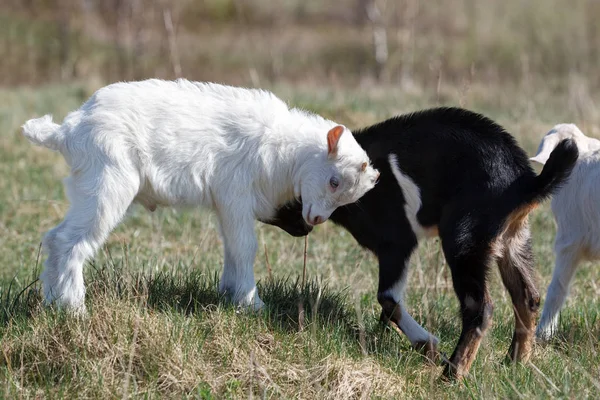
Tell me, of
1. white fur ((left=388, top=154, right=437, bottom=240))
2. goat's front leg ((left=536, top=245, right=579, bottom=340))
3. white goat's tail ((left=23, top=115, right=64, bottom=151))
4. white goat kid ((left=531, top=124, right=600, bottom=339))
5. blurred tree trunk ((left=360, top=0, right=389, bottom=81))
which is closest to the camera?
white goat's tail ((left=23, top=115, right=64, bottom=151))

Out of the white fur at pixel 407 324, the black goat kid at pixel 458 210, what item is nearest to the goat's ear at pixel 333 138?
the black goat kid at pixel 458 210

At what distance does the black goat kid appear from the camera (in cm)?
518

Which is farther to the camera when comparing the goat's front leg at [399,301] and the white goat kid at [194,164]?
the goat's front leg at [399,301]

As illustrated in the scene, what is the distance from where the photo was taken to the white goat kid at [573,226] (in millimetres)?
5891

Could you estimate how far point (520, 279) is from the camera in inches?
216

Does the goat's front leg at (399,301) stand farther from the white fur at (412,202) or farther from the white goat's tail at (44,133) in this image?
the white goat's tail at (44,133)

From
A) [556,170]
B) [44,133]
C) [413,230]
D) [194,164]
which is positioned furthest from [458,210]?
[44,133]

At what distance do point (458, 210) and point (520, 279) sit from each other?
26.2 inches

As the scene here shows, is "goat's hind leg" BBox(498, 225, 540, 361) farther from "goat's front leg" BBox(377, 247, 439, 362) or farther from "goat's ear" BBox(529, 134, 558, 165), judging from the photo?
"goat's ear" BBox(529, 134, 558, 165)

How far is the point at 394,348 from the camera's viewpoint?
5496 mm

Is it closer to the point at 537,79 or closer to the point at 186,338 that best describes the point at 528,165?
the point at 186,338

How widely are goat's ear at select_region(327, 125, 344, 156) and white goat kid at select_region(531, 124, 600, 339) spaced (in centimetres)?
145

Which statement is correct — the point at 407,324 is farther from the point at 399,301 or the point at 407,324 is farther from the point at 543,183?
the point at 543,183

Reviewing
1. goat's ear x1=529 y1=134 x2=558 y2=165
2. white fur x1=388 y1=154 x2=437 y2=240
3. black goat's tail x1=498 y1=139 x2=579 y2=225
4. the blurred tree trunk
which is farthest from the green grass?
the blurred tree trunk
